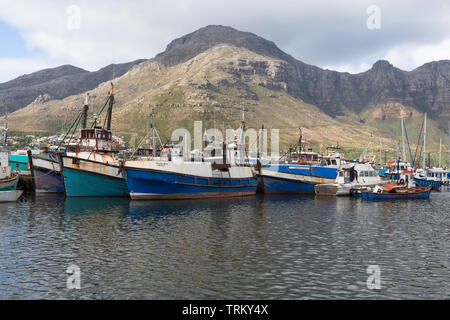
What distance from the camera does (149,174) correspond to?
53.8 metres

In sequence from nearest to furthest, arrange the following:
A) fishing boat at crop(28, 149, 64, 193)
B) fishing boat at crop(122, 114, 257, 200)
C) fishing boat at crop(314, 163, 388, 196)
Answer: fishing boat at crop(122, 114, 257, 200) → fishing boat at crop(28, 149, 64, 193) → fishing boat at crop(314, 163, 388, 196)

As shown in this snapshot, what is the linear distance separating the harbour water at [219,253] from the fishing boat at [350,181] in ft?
71.2

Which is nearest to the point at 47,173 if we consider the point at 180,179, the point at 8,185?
the point at 8,185

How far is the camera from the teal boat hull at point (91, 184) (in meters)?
56.9

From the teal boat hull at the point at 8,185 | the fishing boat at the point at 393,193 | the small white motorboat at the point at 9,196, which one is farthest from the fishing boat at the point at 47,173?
the fishing boat at the point at 393,193

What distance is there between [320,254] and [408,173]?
5708 cm

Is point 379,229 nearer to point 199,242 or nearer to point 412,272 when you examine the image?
point 412,272

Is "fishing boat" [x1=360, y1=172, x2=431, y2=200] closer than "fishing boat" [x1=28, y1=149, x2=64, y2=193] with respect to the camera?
Yes

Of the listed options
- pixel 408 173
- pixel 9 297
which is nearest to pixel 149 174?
pixel 9 297

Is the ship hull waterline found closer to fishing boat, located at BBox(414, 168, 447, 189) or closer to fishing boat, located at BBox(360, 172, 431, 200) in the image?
fishing boat, located at BBox(360, 172, 431, 200)

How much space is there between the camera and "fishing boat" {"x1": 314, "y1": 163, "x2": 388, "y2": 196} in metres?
69.2

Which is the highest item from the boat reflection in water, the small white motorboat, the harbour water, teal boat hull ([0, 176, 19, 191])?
teal boat hull ([0, 176, 19, 191])

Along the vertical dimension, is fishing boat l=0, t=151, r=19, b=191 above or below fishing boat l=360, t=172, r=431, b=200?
above

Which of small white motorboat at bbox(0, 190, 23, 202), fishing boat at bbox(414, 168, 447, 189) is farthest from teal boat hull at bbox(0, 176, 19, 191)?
fishing boat at bbox(414, 168, 447, 189)
